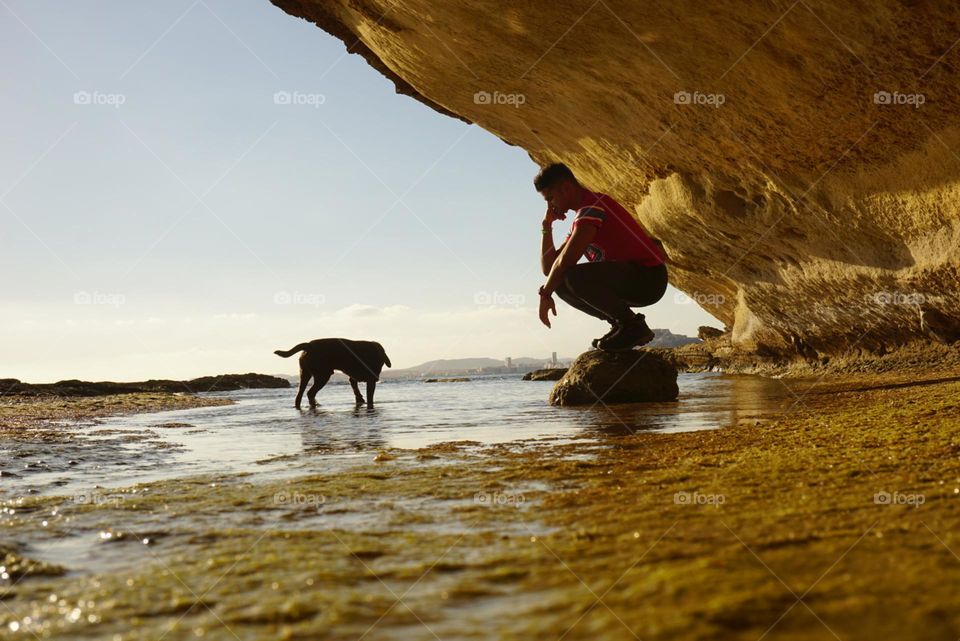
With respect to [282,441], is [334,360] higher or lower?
higher

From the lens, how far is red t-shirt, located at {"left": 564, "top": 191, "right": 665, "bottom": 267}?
553 cm

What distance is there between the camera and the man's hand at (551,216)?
19.1 feet

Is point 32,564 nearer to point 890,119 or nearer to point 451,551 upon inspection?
point 451,551

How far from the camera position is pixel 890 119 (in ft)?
24.2

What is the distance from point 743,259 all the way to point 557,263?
1043cm

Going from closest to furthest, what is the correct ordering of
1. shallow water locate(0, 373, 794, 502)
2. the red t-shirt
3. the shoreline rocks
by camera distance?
shallow water locate(0, 373, 794, 502)
the red t-shirt
the shoreline rocks

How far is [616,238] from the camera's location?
18.6 ft

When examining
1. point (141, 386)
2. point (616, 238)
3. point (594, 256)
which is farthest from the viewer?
point (141, 386)

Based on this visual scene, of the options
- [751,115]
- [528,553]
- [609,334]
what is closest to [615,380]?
[609,334]

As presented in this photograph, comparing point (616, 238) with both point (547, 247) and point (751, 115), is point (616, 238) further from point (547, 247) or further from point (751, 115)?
point (751, 115)

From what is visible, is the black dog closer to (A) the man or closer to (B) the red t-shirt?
(A) the man

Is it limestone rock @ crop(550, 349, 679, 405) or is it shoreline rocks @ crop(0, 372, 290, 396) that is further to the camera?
shoreline rocks @ crop(0, 372, 290, 396)

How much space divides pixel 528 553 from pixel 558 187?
14.4 ft

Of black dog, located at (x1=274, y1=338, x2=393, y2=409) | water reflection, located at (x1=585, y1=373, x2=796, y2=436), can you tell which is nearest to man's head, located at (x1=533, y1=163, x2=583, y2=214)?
water reflection, located at (x1=585, y1=373, x2=796, y2=436)
